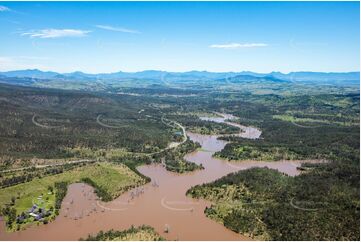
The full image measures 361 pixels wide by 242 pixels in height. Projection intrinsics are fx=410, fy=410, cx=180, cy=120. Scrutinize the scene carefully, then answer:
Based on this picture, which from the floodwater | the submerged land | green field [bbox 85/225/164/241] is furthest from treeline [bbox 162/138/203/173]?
green field [bbox 85/225/164/241]

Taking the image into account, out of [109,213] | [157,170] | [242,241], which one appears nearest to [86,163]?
[157,170]

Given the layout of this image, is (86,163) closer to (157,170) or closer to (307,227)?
(157,170)

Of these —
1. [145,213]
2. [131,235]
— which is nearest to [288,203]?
[145,213]

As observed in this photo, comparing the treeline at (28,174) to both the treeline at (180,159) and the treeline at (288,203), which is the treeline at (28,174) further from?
the treeline at (288,203)

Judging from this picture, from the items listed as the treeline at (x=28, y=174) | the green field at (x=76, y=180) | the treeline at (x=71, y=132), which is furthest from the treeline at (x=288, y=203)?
the treeline at (x=71, y=132)

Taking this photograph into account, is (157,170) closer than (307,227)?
No

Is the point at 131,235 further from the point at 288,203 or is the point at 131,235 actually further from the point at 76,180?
the point at 76,180
